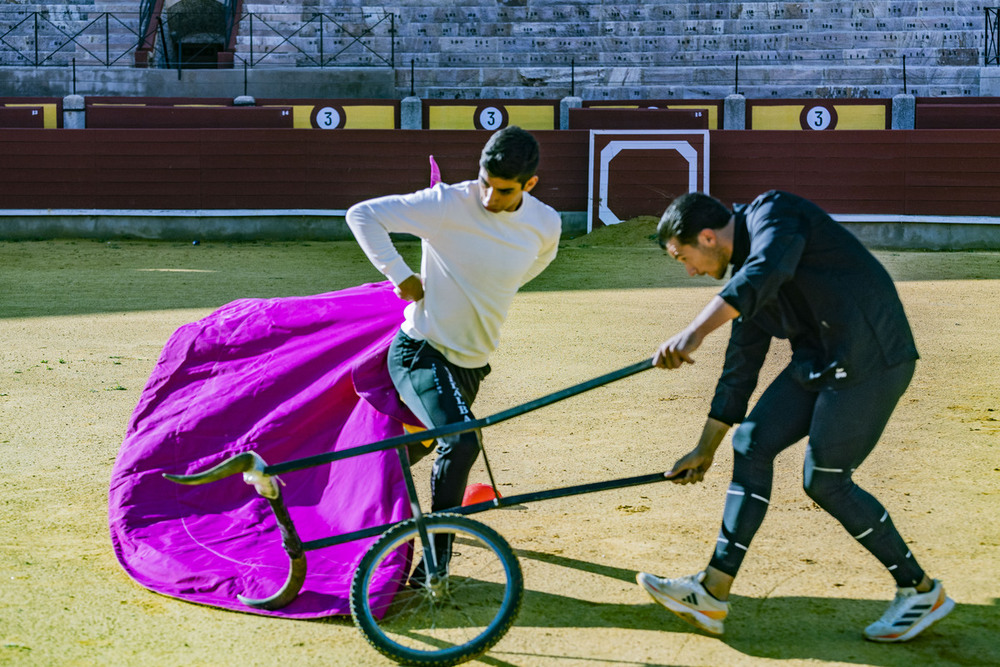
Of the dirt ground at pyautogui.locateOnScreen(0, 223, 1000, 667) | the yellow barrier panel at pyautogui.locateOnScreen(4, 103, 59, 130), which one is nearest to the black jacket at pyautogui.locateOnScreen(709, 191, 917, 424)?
the dirt ground at pyautogui.locateOnScreen(0, 223, 1000, 667)

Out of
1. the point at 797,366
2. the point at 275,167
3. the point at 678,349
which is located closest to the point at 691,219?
the point at 678,349

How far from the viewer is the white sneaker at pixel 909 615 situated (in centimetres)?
258

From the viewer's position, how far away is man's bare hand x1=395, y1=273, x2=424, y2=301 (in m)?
2.77

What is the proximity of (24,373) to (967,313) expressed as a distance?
18.8 ft

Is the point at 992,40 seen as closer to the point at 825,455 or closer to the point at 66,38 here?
the point at 66,38

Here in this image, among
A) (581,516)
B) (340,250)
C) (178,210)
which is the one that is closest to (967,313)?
(581,516)

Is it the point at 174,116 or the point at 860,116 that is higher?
the point at 860,116

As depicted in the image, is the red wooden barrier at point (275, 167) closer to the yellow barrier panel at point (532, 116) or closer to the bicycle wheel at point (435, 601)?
the yellow barrier panel at point (532, 116)

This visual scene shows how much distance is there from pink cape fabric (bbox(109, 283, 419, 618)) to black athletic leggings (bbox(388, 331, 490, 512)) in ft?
0.53

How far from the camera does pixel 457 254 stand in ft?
9.12

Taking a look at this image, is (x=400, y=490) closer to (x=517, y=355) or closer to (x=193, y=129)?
(x=517, y=355)

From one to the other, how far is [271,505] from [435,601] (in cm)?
44

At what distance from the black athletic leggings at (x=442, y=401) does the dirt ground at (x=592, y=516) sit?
0.38 m

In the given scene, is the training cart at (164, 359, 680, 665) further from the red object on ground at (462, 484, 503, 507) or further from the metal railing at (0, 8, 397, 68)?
the metal railing at (0, 8, 397, 68)
